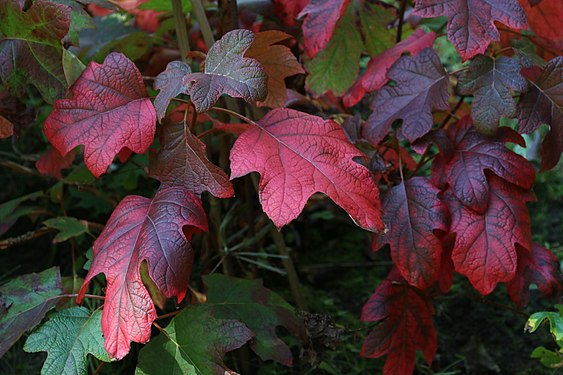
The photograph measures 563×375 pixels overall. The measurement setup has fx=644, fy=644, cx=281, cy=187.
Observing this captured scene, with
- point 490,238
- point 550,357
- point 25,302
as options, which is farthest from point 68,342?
point 550,357

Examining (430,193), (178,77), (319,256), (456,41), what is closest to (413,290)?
(430,193)

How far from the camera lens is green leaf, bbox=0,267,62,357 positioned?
1.09m

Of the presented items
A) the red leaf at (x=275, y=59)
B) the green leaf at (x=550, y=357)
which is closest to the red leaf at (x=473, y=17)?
the red leaf at (x=275, y=59)

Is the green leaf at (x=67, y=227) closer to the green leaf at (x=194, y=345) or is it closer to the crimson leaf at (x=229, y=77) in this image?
the green leaf at (x=194, y=345)

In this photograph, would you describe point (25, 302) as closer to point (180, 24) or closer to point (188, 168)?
point (188, 168)

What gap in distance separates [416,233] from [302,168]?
279mm

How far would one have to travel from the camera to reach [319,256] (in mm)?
2055

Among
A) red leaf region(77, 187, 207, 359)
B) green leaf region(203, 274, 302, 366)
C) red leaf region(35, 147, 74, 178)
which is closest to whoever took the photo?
red leaf region(77, 187, 207, 359)

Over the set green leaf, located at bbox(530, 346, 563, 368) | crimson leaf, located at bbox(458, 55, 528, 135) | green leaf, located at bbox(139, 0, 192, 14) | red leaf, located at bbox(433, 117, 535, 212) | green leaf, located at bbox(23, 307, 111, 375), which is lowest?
green leaf, located at bbox(530, 346, 563, 368)

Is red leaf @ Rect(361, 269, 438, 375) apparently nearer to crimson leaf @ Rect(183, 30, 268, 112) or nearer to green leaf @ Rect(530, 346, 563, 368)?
green leaf @ Rect(530, 346, 563, 368)

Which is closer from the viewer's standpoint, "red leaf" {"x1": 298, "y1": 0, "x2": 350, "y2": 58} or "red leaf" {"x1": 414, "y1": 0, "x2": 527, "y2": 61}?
"red leaf" {"x1": 414, "y1": 0, "x2": 527, "y2": 61}

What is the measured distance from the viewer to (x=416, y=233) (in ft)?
3.67

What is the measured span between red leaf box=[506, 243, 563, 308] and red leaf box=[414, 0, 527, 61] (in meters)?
0.42

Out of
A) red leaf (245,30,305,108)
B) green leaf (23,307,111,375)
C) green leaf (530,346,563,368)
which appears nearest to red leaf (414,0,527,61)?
red leaf (245,30,305,108)
